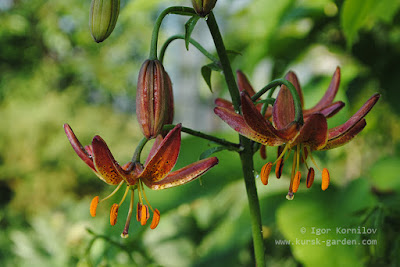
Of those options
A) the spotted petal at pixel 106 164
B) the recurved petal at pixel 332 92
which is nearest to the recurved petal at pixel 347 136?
the recurved petal at pixel 332 92

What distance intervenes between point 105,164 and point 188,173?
9 centimetres

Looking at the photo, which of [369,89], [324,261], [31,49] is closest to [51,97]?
[31,49]

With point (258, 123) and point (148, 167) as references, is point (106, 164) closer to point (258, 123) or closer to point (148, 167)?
point (148, 167)

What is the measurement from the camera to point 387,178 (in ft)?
3.54

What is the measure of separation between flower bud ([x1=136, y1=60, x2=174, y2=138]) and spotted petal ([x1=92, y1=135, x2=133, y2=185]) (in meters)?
0.05

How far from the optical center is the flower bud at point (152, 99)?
0.49 m

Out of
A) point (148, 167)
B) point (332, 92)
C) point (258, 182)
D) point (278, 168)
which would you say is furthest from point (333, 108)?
point (258, 182)

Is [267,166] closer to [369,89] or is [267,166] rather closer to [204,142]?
[204,142]

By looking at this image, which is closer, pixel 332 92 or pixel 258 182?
pixel 332 92

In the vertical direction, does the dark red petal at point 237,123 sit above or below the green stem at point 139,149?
above

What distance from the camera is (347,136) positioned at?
48 cm

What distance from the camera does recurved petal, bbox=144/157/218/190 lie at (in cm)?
45

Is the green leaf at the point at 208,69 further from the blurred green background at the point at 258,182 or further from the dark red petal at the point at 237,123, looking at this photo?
the blurred green background at the point at 258,182

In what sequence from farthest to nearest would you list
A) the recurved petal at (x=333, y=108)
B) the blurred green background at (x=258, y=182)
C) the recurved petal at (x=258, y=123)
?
the blurred green background at (x=258, y=182) < the recurved petal at (x=333, y=108) < the recurved petal at (x=258, y=123)
